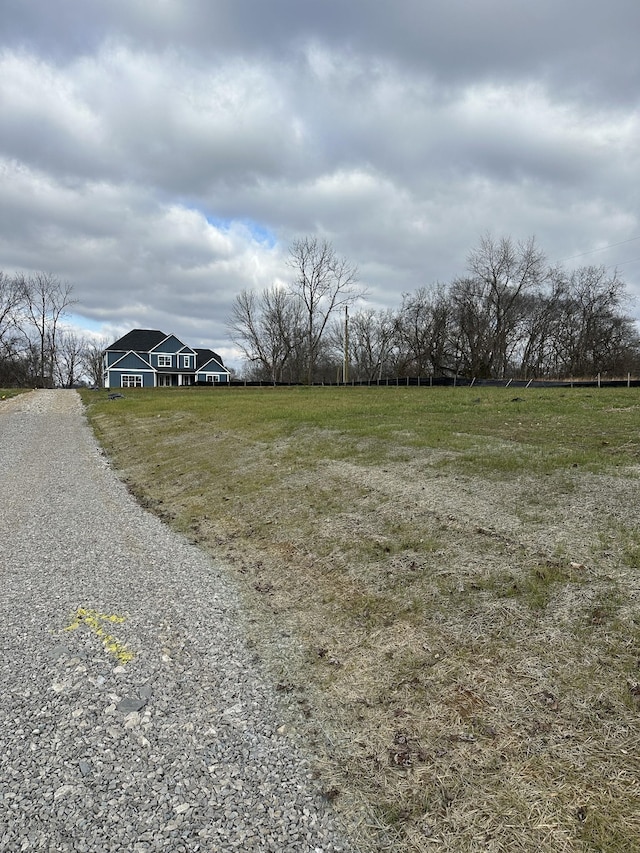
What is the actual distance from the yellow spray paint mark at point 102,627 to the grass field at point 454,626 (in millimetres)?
877

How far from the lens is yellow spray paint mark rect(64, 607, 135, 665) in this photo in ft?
10.5

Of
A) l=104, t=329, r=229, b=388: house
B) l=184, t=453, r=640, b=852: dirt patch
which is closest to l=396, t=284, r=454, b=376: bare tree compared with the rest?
l=104, t=329, r=229, b=388: house

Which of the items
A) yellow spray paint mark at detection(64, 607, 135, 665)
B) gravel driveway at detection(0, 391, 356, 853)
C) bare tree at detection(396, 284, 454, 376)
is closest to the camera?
gravel driveway at detection(0, 391, 356, 853)

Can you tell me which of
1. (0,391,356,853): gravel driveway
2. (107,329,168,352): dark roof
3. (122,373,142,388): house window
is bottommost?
(0,391,356,853): gravel driveway

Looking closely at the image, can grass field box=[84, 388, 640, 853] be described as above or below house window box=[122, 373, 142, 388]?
below

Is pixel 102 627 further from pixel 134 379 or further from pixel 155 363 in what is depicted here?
pixel 155 363

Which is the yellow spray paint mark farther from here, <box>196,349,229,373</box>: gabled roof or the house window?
<box>196,349,229,373</box>: gabled roof

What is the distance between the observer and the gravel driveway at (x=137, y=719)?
1975 mm

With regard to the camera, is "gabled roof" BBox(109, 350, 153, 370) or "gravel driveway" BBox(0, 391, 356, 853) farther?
"gabled roof" BBox(109, 350, 153, 370)

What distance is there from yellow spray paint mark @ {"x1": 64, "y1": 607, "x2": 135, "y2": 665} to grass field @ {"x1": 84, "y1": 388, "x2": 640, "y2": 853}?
88cm

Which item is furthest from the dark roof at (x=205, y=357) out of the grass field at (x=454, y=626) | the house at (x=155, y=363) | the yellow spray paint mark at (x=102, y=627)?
the yellow spray paint mark at (x=102, y=627)

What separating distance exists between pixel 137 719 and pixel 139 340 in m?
64.7

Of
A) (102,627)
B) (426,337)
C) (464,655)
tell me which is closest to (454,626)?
(464,655)

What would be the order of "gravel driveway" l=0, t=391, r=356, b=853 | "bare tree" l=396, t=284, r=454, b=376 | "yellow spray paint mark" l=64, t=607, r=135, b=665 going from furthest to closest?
1. "bare tree" l=396, t=284, r=454, b=376
2. "yellow spray paint mark" l=64, t=607, r=135, b=665
3. "gravel driveway" l=0, t=391, r=356, b=853
